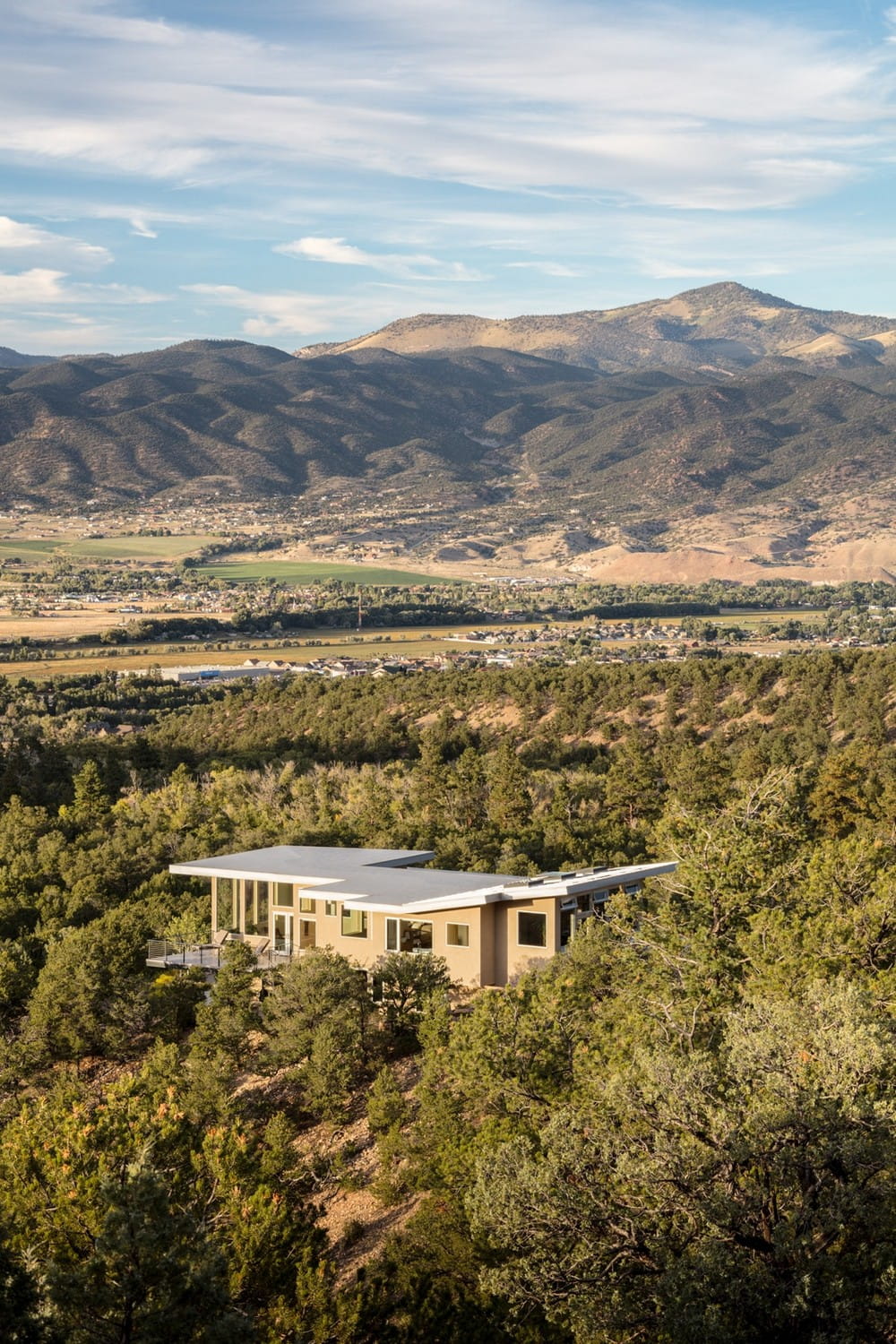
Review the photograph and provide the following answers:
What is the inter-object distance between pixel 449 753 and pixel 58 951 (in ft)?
106

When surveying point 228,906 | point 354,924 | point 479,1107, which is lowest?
point 479,1107

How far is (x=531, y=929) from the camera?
26.2 m

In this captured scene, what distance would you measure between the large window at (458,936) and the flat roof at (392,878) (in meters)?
0.42

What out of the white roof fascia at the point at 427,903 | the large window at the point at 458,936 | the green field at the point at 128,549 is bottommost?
the green field at the point at 128,549

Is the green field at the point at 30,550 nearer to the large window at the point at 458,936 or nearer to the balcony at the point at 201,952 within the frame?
the balcony at the point at 201,952

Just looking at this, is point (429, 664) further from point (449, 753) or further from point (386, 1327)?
point (386, 1327)

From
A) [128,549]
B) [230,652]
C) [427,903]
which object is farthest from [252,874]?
[128,549]

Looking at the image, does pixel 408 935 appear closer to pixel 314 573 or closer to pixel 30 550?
pixel 314 573

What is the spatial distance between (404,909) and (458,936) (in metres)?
0.97

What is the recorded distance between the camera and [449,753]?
5988cm

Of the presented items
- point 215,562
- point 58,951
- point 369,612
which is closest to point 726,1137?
point 58,951

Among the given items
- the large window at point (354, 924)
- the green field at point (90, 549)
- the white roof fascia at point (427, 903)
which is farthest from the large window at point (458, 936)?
the green field at point (90, 549)

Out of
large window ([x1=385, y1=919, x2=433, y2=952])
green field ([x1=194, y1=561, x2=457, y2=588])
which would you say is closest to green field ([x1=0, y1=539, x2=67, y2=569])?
green field ([x1=194, y1=561, x2=457, y2=588])

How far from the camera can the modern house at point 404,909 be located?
26.0 meters
